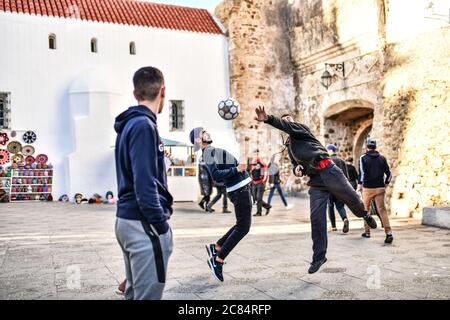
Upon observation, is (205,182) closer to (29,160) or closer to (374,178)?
(29,160)

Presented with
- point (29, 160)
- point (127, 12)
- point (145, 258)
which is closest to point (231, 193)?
point (145, 258)

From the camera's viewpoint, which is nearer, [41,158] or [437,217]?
[437,217]

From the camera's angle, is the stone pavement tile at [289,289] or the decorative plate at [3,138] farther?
the decorative plate at [3,138]

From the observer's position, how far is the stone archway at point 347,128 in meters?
16.3

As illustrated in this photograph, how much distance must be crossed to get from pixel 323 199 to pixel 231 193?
96cm

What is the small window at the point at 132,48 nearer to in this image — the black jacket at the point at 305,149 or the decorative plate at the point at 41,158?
the decorative plate at the point at 41,158

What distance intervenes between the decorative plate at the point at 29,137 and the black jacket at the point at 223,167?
40.6ft

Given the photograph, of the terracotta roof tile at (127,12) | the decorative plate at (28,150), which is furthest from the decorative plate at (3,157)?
the terracotta roof tile at (127,12)

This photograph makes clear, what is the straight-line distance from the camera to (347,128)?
17.0 metres

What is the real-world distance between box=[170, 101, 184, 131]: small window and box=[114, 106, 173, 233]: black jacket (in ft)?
52.3

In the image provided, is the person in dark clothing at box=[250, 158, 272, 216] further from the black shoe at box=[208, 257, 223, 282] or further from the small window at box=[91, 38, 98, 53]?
the small window at box=[91, 38, 98, 53]

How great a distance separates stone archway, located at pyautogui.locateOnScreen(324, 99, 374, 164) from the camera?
16.3 m

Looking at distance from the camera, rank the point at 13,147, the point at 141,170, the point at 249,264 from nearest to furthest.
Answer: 1. the point at 141,170
2. the point at 249,264
3. the point at 13,147

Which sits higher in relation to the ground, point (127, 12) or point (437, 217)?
point (127, 12)
